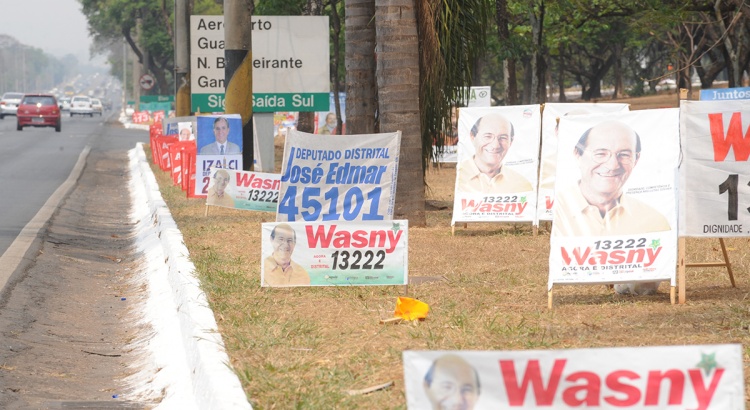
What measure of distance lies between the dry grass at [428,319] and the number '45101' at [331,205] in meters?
0.62

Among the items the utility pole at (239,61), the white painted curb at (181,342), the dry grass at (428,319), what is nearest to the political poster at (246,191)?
the white painted curb at (181,342)

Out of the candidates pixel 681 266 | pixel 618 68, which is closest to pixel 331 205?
pixel 681 266

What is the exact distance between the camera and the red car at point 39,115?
53.7 meters

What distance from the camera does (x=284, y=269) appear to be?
29.2 feet

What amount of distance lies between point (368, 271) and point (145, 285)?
2.99m

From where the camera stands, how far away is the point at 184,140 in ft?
78.2

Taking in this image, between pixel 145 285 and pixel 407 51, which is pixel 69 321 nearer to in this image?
pixel 145 285

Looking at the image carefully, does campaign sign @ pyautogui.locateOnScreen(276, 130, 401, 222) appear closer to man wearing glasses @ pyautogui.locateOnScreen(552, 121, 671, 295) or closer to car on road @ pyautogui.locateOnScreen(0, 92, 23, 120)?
man wearing glasses @ pyautogui.locateOnScreen(552, 121, 671, 295)

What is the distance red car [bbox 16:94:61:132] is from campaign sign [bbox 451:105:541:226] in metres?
42.0

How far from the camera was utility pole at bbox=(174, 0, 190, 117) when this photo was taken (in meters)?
27.2

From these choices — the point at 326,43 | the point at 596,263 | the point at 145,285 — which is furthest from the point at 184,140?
the point at 596,263

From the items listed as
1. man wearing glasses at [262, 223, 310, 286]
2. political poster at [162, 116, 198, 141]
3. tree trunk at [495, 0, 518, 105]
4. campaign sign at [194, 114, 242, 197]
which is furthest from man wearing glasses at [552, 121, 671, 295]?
tree trunk at [495, 0, 518, 105]

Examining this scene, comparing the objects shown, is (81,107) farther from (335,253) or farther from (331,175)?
(335,253)

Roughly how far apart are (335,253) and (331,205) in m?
1.82
